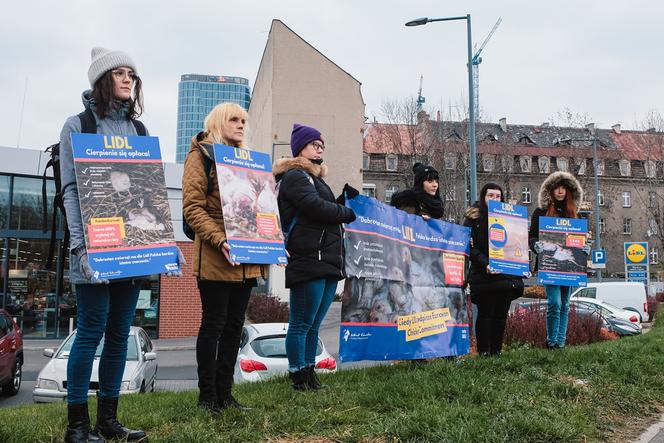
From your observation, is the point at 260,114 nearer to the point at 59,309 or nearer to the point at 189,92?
the point at 59,309

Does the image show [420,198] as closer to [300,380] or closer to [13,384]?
[300,380]

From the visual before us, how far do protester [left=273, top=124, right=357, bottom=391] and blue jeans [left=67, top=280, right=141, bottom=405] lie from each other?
1533 mm

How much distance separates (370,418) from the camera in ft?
14.0

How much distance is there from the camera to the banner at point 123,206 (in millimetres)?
3459

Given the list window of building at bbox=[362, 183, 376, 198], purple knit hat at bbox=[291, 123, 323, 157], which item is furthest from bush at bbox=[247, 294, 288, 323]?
window of building at bbox=[362, 183, 376, 198]

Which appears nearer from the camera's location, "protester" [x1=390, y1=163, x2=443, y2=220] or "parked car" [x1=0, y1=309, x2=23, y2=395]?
"protester" [x1=390, y1=163, x2=443, y2=220]

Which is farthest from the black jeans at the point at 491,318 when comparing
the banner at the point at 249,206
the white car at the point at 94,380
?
the white car at the point at 94,380

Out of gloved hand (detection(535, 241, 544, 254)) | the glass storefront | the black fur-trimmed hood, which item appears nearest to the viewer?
gloved hand (detection(535, 241, 544, 254))

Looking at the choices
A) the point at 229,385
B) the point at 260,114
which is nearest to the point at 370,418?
the point at 229,385

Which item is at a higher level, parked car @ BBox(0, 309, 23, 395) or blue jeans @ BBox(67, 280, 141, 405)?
blue jeans @ BBox(67, 280, 141, 405)

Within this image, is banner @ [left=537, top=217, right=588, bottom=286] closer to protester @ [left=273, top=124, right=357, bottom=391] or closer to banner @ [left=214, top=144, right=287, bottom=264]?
protester @ [left=273, top=124, right=357, bottom=391]

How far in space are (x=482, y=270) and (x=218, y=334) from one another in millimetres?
3704

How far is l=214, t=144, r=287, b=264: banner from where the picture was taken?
13.7 ft

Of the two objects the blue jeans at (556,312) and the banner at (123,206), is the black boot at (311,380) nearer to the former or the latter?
the banner at (123,206)
